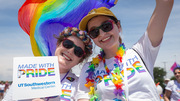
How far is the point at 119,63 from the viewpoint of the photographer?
1.92 meters

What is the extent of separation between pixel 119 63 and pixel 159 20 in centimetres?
62

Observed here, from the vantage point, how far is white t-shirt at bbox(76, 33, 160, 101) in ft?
5.59

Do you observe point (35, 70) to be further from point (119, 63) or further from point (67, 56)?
point (119, 63)

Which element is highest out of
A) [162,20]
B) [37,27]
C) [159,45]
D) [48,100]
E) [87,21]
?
[37,27]

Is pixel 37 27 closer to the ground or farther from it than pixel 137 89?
farther from it

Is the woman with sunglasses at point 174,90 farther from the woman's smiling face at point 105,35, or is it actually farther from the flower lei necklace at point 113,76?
the woman's smiling face at point 105,35

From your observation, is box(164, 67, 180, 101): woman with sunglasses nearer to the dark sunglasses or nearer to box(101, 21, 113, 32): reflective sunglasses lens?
the dark sunglasses

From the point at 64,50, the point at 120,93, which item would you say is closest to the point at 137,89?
the point at 120,93

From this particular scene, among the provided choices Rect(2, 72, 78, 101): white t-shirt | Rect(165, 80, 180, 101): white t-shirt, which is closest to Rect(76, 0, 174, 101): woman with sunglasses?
Rect(2, 72, 78, 101): white t-shirt

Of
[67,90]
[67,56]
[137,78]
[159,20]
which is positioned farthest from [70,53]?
[159,20]

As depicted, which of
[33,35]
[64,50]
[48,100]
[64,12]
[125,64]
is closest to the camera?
[125,64]

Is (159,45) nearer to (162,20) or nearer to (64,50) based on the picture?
(162,20)

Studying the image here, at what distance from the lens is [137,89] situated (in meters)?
1.72

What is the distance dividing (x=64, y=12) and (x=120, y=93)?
1.76m
